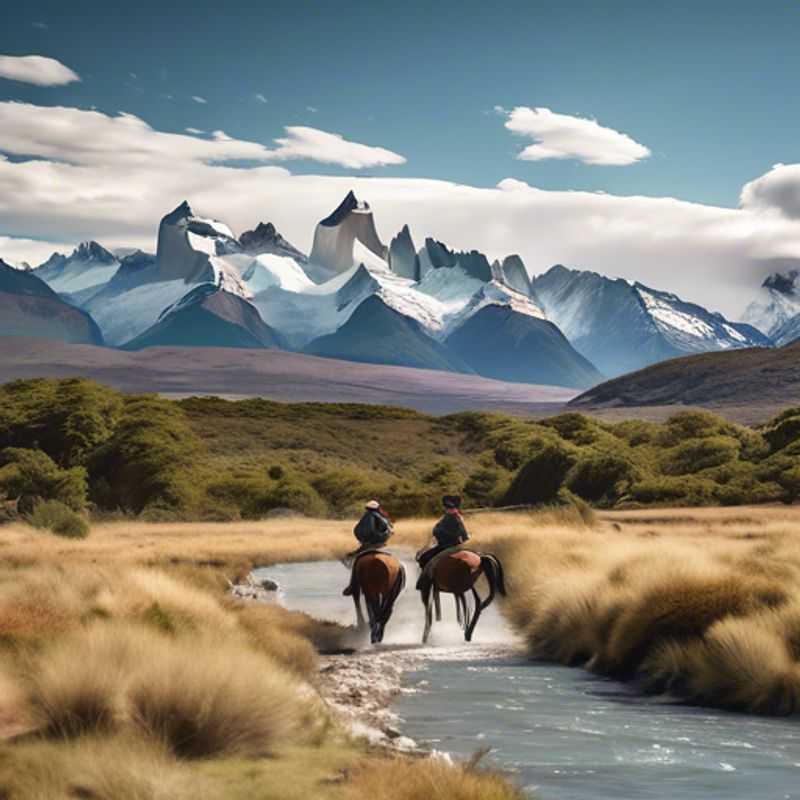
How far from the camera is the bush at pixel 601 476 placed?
6725cm

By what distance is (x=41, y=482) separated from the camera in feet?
235

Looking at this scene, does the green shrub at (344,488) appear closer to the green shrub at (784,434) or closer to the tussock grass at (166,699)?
the green shrub at (784,434)

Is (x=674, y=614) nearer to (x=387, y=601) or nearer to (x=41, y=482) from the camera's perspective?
(x=387, y=601)

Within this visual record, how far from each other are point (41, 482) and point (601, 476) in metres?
31.1

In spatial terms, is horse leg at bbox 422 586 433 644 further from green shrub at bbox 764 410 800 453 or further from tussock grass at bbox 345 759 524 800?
green shrub at bbox 764 410 800 453

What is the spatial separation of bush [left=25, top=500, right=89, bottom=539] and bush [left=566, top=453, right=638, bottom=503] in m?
27.8

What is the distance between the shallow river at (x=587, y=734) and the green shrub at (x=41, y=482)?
51.4 metres

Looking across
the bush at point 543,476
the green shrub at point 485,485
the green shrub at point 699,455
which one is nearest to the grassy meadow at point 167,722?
the bush at point 543,476

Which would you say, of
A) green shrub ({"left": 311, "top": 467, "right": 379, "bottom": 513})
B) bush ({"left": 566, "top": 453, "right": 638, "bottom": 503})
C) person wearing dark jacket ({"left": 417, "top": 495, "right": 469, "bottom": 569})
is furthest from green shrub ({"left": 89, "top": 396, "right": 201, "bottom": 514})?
person wearing dark jacket ({"left": 417, "top": 495, "right": 469, "bottom": 569})

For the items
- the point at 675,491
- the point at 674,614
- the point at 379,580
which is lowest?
the point at 675,491

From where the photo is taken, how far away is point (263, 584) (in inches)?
1401

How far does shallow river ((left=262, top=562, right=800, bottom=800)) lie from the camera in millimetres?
12000

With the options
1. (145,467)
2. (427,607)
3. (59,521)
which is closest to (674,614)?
(427,607)

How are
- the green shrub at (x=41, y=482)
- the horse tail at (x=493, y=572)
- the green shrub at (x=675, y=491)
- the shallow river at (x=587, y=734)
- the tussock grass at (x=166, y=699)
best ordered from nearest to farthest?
the tussock grass at (x=166, y=699) < the shallow river at (x=587, y=734) < the horse tail at (x=493, y=572) < the green shrub at (x=675, y=491) < the green shrub at (x=41, y=482)
